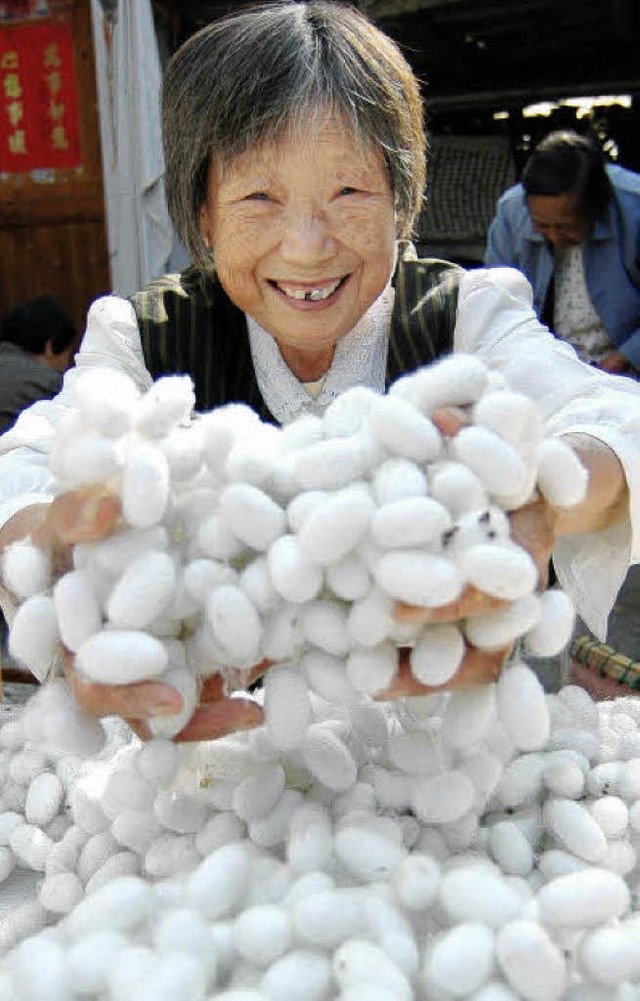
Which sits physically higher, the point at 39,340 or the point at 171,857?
the point at 171,857

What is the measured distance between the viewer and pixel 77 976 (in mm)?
623

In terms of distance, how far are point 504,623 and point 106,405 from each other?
0.29 m

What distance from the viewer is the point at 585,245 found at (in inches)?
102

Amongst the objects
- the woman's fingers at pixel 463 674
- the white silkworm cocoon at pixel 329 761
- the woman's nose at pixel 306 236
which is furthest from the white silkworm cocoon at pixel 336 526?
the woman's nose at pixel 306 236

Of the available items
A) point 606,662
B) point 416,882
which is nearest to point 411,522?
point 416,882

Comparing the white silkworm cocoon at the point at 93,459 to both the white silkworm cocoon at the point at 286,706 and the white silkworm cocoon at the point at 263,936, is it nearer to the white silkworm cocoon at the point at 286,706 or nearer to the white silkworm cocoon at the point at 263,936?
the white silkworm cocoon at the point at 286,706

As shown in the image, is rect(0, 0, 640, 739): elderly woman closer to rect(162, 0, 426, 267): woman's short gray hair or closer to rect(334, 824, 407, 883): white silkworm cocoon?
rect(162, 0, 426, 267): woman's short gray hair

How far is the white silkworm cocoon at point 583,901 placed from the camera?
0.63m

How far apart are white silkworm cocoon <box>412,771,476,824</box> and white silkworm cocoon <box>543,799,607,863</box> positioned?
0.26 feet

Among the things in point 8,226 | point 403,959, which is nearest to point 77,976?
point 403,959

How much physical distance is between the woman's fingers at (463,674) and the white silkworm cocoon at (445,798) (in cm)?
9

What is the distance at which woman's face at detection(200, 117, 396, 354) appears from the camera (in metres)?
0.95

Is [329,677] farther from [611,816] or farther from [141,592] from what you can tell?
[611,816]

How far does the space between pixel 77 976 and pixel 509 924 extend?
0.27 metres
